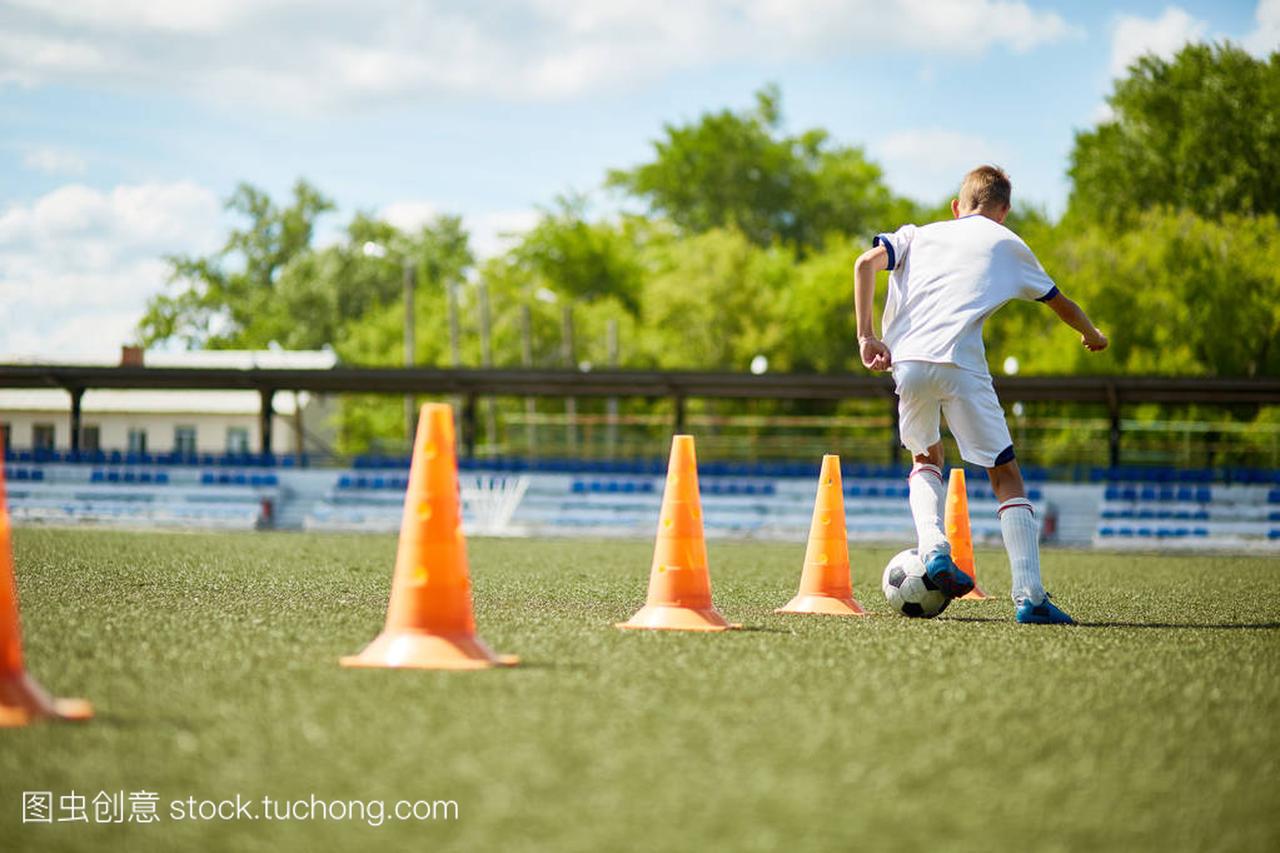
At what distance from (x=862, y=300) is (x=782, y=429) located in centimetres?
4311

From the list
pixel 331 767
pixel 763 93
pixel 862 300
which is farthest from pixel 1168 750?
pixel 763 93

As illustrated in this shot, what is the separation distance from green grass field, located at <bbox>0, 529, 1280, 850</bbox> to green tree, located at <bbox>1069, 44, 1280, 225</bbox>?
48571 mm

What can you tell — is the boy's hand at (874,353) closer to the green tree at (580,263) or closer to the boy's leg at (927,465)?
the boy's leg at (927,465)

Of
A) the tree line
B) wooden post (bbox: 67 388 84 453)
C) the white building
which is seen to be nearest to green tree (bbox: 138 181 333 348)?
the tree line

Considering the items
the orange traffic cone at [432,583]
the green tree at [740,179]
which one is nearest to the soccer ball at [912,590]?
the orange traffic cone at [432,583]

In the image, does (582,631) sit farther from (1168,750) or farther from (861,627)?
(1168,750)

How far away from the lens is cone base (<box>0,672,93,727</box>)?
4.07 metres

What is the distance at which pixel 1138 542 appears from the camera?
93.8ft

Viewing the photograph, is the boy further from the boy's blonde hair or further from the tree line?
the tree line

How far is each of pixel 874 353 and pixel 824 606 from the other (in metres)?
1.56

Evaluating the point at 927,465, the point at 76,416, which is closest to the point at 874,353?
the point at 927,465

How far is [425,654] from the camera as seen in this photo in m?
5.36

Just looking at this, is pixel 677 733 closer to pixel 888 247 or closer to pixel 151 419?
pixel 888 247

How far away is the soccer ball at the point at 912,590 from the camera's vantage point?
7852 millimetres
